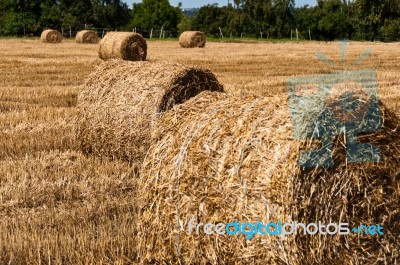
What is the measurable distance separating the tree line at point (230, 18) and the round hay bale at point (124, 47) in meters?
33.6

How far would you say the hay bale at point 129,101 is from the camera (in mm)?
7348

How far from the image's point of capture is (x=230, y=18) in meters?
66.1

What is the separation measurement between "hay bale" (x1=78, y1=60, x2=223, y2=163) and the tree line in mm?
46807

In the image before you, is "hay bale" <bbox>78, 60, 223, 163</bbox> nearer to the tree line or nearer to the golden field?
the golden field

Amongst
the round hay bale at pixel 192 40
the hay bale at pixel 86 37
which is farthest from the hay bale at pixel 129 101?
the hay bale at pixel 86 37

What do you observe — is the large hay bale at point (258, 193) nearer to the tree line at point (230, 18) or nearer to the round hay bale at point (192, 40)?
→ the round hay bale at point (192, 40)

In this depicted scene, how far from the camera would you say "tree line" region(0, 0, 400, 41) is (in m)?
55.0

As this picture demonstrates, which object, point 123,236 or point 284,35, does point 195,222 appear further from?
point 284,35

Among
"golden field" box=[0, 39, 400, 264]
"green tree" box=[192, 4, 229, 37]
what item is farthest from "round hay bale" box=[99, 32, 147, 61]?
"green tree" box=[192, 4, 229, 37]

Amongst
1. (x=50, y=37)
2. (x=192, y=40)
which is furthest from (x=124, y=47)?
(x=50, y=37)

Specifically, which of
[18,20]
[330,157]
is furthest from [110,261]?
[18,20]

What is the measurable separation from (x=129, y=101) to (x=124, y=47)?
43.3 ft

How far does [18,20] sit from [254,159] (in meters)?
52.2

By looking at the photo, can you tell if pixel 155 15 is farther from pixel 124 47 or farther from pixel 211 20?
pixel 124 47
